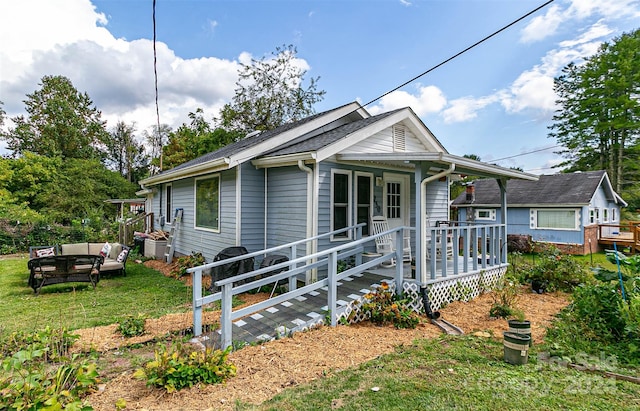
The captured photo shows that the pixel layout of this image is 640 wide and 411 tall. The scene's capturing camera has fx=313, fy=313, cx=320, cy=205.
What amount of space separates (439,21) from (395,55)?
190 cm

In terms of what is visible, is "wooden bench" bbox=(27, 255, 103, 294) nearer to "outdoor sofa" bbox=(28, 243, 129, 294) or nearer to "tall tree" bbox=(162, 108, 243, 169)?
"outdoor sofa" bbox=(28, 243, 129, 294)

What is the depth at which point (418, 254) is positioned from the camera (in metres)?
5.55

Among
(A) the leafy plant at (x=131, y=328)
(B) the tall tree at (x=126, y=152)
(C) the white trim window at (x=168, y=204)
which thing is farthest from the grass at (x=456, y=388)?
(B) the tall tree at (x=126, y=152)

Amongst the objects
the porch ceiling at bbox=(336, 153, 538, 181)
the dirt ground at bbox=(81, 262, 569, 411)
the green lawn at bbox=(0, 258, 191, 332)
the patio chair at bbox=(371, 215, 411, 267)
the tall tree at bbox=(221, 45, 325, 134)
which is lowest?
the green lawn at bbox=(0, 258, 191, 332)

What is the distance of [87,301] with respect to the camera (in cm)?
646

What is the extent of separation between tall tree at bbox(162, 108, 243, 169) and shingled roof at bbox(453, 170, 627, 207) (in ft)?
58.9

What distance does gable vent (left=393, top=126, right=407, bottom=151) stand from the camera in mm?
8195

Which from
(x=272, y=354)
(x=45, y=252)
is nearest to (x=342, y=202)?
(x=272, y=354)

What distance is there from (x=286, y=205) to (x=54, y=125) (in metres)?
29.8

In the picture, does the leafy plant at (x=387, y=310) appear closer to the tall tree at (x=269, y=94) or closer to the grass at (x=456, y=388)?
the grass at (x=456, y=388)

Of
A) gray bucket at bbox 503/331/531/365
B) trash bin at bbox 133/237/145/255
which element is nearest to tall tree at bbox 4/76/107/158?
trash bin at bbox 133/237/145/255

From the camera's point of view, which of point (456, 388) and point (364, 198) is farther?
point (364, 198)

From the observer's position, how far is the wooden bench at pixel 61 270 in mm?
6945

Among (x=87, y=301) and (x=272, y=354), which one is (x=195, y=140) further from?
(x=272, y=354)
